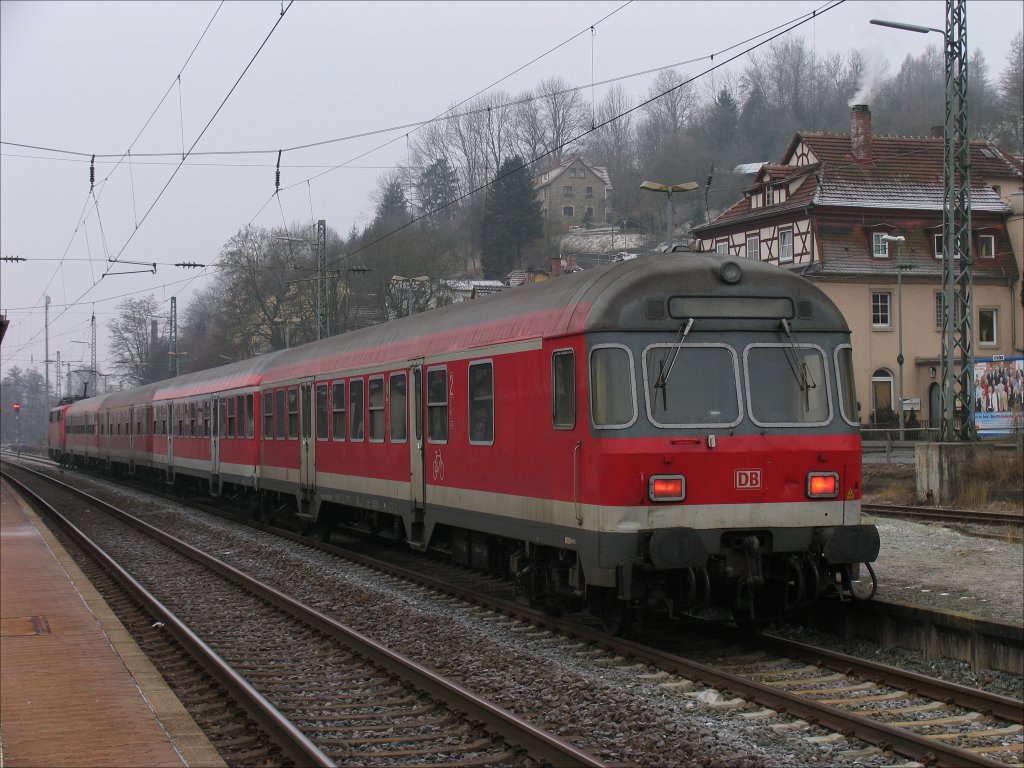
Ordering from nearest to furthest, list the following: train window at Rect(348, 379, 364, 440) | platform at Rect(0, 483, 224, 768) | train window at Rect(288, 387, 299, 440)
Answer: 1. platform at Rect(0, 483, 224, 768)
2. train window at Rect(348, 379, 364, 440)
3. train window at Rect(288, 387, 299, 440)

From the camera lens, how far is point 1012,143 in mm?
72750

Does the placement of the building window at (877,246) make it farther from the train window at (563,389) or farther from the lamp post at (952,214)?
the train window at (563,389)

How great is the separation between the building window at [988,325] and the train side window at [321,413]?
3838cm

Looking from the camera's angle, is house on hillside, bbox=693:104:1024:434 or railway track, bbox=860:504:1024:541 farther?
house on hillside, bbox=693:104:1024:434

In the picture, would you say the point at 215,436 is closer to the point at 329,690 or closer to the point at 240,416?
the point at 240,416

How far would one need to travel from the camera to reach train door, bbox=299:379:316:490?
18.0 metres

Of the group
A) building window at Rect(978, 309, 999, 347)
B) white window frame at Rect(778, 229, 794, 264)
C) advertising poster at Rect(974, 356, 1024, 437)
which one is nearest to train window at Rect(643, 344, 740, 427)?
advertising poster at Rect(974, 356, 1024, 437)

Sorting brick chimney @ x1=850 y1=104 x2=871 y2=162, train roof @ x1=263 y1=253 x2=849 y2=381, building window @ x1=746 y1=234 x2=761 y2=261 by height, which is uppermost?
brick chimney @ x1=850 y1=104 x2=871 y2=162

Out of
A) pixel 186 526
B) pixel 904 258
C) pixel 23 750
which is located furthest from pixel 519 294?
pixel 904 258

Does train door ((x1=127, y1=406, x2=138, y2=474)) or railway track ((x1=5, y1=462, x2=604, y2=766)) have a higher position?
train door ((x1=127, y1=406, x2=138, y2=474))

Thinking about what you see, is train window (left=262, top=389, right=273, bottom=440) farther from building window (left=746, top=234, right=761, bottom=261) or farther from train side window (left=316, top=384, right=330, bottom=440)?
building window (left=746, top=234, right=761, bottom=261)

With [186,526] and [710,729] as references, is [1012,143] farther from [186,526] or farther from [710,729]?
[710,729]

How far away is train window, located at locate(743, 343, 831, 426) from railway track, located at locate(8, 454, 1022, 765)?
5.91 ft

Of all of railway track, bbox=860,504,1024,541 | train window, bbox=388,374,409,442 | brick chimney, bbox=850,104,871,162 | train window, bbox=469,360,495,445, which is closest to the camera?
train window, bbox=469,360,495,445
